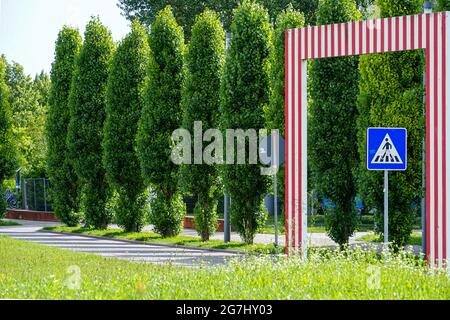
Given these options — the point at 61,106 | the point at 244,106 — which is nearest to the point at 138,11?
the point at 61,106

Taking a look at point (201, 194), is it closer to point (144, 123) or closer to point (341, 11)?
point (144, 123)

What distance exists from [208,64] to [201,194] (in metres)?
3.71

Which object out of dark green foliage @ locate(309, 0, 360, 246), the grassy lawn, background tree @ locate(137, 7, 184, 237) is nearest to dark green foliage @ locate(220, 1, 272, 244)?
dark green foliage @ locate(309, 0, 360, 246)

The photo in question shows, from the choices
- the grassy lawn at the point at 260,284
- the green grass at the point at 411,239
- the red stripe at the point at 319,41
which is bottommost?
the green grass at the point at 411,239

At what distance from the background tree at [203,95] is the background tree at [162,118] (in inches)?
43.2

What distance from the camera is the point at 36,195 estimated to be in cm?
4450

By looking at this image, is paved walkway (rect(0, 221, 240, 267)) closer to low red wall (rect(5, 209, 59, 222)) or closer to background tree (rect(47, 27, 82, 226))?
background tree (rect(47, 27, 82, 226))

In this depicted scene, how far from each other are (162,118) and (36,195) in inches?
757

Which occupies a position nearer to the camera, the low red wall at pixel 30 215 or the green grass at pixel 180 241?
the green grass at pixel 180 241

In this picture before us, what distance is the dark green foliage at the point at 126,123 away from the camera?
2903 cm

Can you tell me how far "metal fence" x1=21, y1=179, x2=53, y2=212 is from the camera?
43.5m

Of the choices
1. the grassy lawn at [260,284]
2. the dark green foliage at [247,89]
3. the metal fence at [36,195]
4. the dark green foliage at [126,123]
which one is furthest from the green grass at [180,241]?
the metal fence at [36,195]

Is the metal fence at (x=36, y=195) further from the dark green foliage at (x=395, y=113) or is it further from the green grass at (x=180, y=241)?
the dark green foliage at (x=395, y=113)

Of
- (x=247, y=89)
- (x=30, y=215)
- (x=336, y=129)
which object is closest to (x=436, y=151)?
(x=336, y=129)
